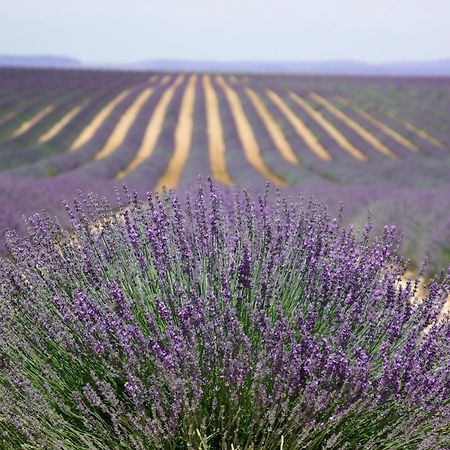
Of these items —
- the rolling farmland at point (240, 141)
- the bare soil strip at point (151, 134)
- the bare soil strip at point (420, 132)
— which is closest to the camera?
the rolling farmland at point (240, 141)

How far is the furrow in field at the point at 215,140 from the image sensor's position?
17.6 m

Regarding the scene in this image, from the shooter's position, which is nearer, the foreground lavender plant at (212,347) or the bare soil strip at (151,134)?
the foreground lavender plant at (212,347)

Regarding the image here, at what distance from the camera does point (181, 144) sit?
23188 millimetres

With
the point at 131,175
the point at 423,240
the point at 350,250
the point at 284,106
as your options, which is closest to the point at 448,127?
the point at 284,106

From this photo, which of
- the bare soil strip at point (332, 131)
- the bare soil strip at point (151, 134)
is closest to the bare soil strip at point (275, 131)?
the bare soil strip at point (332, 131)

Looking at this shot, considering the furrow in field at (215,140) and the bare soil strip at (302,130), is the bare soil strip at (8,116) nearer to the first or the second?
the furrow in field at (215,140)

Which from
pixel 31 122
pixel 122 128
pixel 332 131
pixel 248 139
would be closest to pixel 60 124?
pixel 31 122

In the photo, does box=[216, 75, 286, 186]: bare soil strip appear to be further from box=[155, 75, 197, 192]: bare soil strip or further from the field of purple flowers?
the field of purple flowers

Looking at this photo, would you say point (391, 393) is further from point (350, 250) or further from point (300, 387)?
point (350, 250)

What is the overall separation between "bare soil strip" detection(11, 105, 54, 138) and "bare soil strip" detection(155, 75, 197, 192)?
6.33 m

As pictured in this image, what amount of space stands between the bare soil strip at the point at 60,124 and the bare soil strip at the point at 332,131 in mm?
11800

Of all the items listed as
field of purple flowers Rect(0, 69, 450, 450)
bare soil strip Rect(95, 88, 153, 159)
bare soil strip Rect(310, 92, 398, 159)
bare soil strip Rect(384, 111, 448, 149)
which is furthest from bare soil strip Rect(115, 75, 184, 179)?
field of purple flowers Rect(0, 69, 450, 450)

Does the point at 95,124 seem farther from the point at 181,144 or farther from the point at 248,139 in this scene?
the point at 248,139

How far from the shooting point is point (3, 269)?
2512 millimetres
